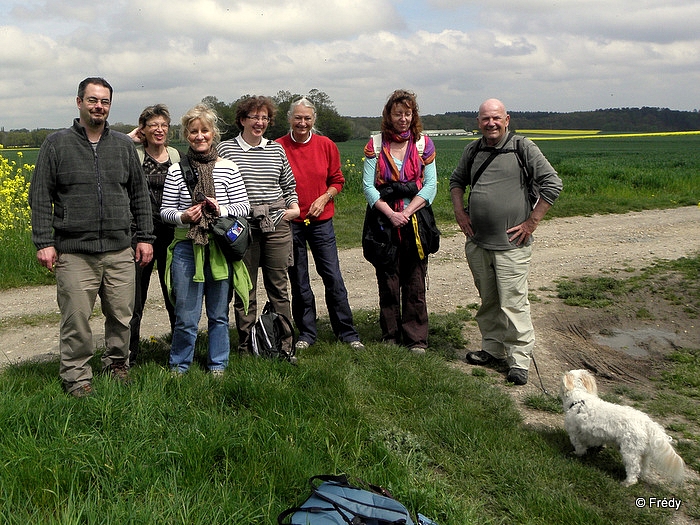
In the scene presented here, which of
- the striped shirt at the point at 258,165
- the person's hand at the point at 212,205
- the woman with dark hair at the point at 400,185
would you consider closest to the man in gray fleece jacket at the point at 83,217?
the person's hand at the point at 212,205

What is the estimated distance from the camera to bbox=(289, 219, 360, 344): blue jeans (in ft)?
19.2

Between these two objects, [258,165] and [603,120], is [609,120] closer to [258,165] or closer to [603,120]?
[603,120]

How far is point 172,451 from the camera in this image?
11.1 feet

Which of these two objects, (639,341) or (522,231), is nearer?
(522,231)

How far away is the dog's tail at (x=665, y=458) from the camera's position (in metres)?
3.60

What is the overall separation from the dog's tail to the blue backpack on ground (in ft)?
4.91

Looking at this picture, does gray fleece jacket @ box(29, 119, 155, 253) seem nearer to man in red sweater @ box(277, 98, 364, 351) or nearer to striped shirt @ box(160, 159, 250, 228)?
striped shirt @ box(160, 159, 250, 228)

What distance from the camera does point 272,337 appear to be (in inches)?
205

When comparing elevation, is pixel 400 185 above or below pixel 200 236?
above

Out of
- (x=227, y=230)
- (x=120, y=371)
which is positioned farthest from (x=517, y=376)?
(x=120, y=371)

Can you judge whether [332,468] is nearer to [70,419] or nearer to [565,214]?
[70,419]

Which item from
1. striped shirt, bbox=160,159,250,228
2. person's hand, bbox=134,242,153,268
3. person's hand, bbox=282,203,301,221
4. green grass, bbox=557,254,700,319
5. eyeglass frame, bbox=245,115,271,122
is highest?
eyeglass frame, bbox=245,115,271,122

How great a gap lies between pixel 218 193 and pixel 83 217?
986 mm

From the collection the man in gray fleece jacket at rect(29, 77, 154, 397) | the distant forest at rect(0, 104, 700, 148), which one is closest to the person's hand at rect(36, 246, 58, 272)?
the man in gray fleece jacket at rect(29, 77, 154, 397)
